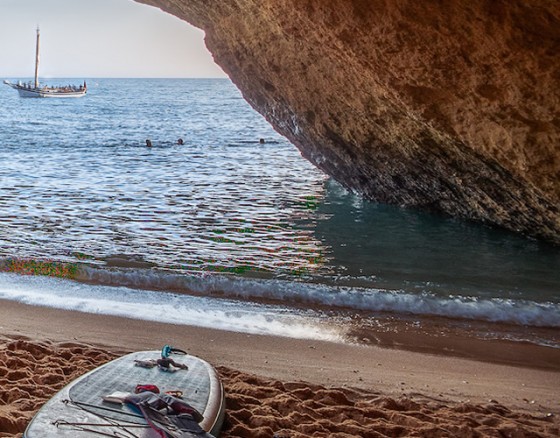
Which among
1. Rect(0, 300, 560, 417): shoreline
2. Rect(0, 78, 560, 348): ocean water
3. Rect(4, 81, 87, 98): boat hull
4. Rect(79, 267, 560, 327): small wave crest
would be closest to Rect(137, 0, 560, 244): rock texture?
Rect(0, 78, 560, 348): ocean water

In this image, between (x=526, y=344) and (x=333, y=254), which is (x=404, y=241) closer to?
(x=333, y=254)

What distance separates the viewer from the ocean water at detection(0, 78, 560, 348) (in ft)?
22.0

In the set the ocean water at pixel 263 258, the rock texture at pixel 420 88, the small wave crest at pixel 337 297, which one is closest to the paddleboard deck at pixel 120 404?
the ocean water at pixel 263 258

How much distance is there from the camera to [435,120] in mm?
7527

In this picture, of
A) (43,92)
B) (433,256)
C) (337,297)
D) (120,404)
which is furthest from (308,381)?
(43,92)

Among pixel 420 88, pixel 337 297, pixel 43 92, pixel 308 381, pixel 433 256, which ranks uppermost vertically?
pixel 43 92

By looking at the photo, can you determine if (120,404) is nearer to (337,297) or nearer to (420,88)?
(337,297)

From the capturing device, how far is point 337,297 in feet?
23.7

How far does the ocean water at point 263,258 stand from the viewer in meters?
6.72

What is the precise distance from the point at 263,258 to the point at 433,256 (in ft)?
8.88

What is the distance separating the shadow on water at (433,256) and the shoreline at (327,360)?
207 cm

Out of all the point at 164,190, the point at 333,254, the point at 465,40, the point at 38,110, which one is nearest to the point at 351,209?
the point at 333,254

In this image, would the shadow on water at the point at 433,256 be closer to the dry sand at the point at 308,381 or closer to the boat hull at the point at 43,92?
the dry sand at the point at 308,381

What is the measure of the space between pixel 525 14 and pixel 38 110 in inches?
1995
